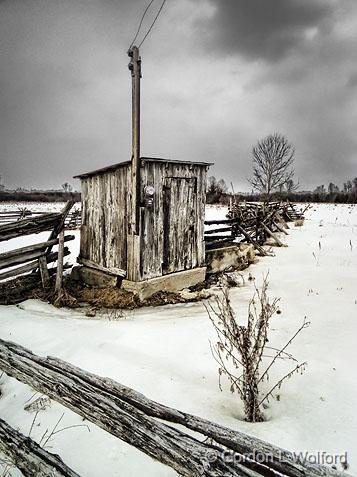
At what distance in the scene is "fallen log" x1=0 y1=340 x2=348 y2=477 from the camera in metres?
1.67

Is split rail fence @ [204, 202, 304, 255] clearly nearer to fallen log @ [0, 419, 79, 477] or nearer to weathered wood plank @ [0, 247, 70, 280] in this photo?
weathered wood plank @ [0, 247, 70, 280]

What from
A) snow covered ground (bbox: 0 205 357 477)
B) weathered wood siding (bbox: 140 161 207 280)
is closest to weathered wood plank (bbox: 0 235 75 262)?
snow covered ground (bbox: 0 205 357 477)

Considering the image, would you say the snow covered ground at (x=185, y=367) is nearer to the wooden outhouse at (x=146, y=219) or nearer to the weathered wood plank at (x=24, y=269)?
the weathered wood plank at (x=24, y=269)

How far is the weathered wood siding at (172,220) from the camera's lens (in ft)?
22.6

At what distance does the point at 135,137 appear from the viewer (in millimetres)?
6430

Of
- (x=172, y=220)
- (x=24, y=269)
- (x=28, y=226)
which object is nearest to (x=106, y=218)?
(x=172, y=220)

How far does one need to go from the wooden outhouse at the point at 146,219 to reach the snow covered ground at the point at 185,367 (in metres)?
1.26

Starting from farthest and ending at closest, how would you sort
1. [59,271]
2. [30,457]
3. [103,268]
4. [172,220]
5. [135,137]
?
[103,268]
[172,220]
[59,271]
[135,137]
[30,457]

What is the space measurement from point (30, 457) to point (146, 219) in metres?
5.12

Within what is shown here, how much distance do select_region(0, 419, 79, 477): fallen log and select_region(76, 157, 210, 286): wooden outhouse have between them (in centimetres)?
456

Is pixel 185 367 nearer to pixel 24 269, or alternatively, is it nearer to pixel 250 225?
pixel 24 269

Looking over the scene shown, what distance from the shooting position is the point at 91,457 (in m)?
2.60

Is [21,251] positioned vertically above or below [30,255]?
above

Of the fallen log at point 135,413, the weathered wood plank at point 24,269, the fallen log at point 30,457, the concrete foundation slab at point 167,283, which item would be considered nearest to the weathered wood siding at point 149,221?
the concrete foundation slab at point 167,283
